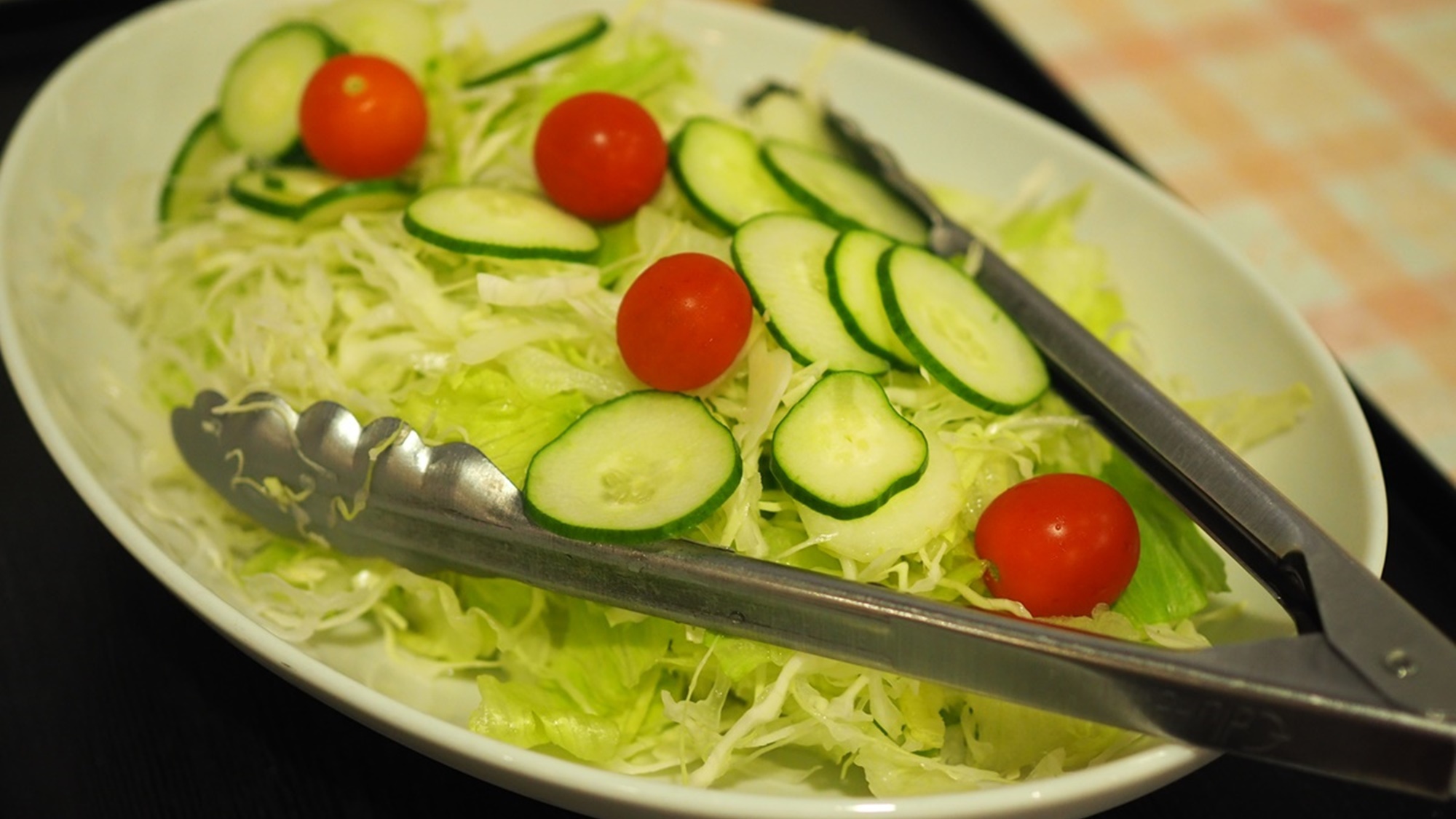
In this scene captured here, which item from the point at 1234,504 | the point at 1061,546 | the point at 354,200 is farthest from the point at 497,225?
the point at 1234,504

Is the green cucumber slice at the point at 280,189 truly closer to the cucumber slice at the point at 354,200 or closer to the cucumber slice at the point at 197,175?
the cucumber slice at the point at 354,200

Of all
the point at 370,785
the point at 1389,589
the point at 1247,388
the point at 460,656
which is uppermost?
the point at 1389,589

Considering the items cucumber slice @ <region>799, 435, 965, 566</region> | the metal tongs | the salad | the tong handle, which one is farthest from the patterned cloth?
cucumber slice @ <region>799, 435, 965, 566</region>

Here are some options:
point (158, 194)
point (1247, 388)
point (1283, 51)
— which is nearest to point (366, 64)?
point (158, 194)

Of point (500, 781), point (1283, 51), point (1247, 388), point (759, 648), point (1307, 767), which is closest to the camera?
point (1307, 767)

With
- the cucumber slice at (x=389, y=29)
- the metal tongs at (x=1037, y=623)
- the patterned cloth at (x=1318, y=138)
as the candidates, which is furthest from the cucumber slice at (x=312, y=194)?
the patterned cloth at (x=1318, y=138)

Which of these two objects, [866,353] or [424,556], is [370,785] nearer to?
[424,556]

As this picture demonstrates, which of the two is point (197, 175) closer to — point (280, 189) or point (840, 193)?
point (280, 189)
